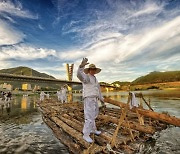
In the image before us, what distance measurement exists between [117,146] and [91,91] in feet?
6.65

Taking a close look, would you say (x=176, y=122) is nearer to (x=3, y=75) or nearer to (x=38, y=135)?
(x=38, y=135)

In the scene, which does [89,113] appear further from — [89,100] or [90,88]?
[90,88]

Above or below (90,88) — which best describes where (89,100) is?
below

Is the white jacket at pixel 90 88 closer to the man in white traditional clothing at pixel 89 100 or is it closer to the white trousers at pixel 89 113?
the man in white traditional clothing at pixel 89 100

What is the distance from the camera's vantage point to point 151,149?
264 inches

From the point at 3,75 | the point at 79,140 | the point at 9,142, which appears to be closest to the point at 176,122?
the point at 79,140

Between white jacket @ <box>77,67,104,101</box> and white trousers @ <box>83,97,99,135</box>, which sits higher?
white jacket @ <box>77,67,104,101</box>

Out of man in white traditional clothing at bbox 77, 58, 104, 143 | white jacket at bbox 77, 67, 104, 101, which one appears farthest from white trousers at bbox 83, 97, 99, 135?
white jacket at bbox 77, 67, 104, 101

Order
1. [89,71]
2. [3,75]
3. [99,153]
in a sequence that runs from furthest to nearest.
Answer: [3,75]
[89,71]
[99,153]

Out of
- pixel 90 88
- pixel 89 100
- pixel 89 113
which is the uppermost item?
pixel 90 88

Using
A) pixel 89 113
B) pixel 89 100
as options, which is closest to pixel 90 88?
pixel 89 100

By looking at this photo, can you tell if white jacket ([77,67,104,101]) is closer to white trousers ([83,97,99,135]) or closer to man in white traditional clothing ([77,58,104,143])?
man in white traditional clothing ([77,58,104,143])

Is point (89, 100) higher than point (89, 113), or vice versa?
point (89, 100)

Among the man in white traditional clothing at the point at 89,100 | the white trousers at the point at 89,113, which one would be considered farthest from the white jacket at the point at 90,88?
the white trousers at the point at 89,113
